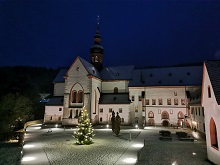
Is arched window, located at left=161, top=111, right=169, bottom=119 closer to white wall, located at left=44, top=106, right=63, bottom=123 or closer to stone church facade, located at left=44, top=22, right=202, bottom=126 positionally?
stone church facade, located at left=44, top=22, right=202, bottom=126

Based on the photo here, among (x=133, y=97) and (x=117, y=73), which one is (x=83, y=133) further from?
(x=117, y=73)

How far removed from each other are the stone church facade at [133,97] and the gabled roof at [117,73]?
1.04m

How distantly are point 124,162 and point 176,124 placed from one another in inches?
1124

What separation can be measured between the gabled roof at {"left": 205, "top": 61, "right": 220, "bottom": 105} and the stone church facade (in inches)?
1046

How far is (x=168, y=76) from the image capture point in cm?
4194

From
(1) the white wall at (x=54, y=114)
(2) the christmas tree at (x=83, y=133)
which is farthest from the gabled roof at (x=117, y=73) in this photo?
(2) the christmas tree at (x=83, y=133)

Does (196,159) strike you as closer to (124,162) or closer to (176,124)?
(124,162)

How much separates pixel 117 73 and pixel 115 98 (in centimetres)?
760

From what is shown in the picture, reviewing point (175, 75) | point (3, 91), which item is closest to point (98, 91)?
point (175, 75)

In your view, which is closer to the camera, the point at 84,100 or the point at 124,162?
the point at 124,162

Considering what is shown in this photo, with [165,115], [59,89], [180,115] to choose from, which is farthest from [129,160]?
[59,89]

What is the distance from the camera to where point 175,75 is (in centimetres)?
4162

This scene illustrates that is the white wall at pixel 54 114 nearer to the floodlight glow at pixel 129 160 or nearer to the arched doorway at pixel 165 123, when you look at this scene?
the arched doorway at pixel 165 123

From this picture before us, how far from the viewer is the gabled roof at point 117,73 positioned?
45.0m
